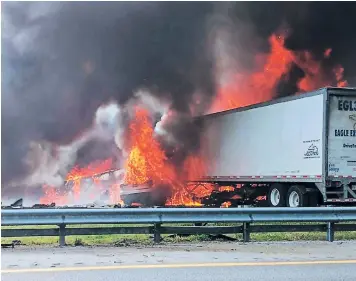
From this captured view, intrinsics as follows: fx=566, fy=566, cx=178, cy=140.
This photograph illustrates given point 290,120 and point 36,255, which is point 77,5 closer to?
point 290,120

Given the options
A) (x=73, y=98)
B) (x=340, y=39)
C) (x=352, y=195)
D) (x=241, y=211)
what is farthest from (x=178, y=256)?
(x=340, y=39)

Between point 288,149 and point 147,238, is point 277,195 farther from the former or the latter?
point 147,238

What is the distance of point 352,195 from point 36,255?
964 centimetres

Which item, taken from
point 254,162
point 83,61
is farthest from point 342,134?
point 83,61

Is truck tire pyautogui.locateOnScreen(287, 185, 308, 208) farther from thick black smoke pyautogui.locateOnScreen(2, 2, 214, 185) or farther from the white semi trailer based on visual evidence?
thick black smoke pyautogui.locateOnScreen(2, 2, 214, 185)

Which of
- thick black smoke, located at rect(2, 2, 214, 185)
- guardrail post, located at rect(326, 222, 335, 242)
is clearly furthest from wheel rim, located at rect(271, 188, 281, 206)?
guardrail post, located at rect(326, 222, 335, 242)

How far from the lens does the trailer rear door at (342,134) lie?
48.5 ft

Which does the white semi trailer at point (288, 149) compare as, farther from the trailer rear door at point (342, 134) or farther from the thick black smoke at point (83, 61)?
the thick black smoke at point (83, 61)

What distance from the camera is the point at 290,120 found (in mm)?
16109

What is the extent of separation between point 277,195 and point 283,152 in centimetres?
140

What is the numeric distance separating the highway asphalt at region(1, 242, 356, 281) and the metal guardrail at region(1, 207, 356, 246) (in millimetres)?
311

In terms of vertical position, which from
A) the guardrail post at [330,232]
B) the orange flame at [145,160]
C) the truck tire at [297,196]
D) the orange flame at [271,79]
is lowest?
the guardrail post at [330,232]

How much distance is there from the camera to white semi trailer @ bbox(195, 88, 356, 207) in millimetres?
14812

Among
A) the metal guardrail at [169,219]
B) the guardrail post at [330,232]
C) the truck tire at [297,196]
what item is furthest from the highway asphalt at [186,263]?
the truck tire at [297,196]
